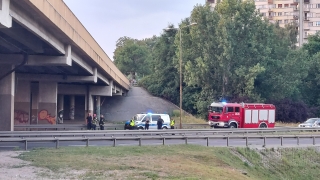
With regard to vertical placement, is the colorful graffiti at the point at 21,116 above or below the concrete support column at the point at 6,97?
below

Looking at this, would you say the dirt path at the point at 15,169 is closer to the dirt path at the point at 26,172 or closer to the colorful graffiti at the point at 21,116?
the dirt path at the point at 26,172

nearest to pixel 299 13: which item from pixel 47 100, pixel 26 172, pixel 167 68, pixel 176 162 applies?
pixel 167 68

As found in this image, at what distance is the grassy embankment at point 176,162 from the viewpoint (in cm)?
1661

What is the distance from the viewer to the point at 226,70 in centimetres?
6325

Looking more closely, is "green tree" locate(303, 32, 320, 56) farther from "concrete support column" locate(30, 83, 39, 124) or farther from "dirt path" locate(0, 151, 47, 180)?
"dirt path" locate(0, 151, 47, 180)

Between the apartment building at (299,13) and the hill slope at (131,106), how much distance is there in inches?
1525

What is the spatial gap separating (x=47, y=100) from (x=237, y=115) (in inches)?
680

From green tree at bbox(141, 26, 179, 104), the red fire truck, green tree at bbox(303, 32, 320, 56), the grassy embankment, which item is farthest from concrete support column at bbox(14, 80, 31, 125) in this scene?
green tree at bbox(303, 32, 320, 56)

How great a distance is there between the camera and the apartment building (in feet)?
377

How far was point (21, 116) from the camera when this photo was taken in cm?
4994

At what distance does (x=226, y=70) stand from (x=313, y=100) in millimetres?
19884

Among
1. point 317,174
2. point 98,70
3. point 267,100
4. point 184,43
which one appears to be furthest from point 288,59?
point 317,174

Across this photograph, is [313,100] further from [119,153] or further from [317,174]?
[119,153]

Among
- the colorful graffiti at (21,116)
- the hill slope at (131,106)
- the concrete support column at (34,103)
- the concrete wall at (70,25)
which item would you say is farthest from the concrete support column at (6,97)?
the hill slope at (131,106)
